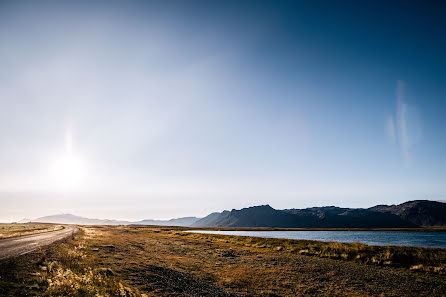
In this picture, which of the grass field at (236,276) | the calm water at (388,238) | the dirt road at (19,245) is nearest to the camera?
the grass field at (236,276)

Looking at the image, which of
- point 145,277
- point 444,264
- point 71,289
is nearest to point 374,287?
point 444,264

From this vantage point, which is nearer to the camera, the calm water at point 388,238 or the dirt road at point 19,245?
the dirt road at point 19,245

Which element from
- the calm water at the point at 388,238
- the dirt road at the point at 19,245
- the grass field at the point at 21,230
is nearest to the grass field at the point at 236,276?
the dirt road at the point at 19,245

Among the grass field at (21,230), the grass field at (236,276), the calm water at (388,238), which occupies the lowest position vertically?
the calm water at (388,238)

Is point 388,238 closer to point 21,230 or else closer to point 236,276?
point 236,276

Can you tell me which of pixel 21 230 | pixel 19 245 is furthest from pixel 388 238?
pixel 21 230

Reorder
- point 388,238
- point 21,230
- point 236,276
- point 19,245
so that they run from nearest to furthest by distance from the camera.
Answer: point 236,276 → point 19,245 → point 21,230 → point 388,238

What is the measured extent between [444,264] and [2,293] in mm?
32116

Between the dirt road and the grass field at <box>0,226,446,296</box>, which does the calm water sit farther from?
the dirt road

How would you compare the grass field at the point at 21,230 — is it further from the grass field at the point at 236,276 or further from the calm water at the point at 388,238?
the calm water at the point at 388,238

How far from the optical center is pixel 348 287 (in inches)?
656

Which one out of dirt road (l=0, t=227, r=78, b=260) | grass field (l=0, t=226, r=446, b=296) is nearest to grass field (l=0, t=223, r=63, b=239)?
dirt road (l=0, t=227, r=78, b=260)

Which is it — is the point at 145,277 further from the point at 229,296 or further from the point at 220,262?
the point at 220,262

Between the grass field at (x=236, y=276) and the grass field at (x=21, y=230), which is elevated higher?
the grass field at (x=236, y=276)
